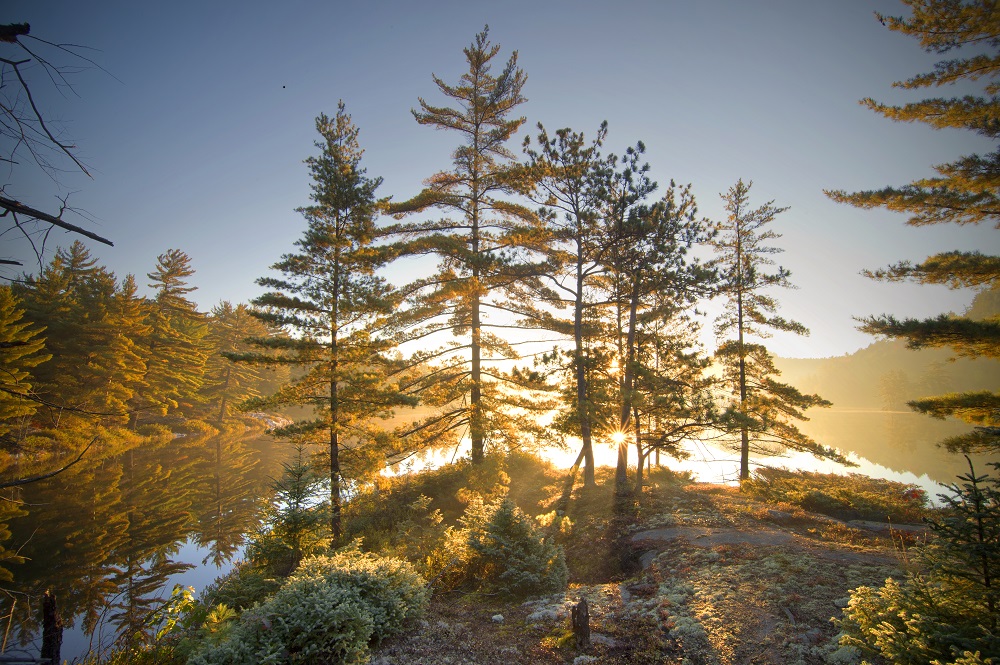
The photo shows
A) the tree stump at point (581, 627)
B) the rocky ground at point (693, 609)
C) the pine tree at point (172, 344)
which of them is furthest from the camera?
the pine tree at point (172, 344)

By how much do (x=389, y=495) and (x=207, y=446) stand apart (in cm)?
3111

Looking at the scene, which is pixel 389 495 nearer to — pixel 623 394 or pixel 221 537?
pixel 221 537

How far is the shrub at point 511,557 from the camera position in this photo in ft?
28.0

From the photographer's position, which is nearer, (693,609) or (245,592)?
(693,609)

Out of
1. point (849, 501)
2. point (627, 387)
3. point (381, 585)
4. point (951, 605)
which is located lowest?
point (849, 501)

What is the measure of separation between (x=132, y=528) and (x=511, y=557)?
18.1 meters

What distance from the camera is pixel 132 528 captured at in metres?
17.2

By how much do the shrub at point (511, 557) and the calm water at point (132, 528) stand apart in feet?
16.0

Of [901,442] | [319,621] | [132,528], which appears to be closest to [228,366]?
[132,528]

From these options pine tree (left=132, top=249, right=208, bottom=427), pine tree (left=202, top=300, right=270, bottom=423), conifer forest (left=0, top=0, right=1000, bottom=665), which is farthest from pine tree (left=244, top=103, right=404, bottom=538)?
pine tree (left=202, top=300, right=270, bottom=423)

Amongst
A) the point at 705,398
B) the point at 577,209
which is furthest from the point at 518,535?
the point at 577,209

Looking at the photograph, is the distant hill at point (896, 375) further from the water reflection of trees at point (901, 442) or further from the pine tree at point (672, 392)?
the pine tree at point (672, 392)

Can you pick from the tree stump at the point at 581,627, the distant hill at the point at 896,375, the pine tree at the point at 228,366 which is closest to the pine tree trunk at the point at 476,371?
the tree stump at the point at 581,627

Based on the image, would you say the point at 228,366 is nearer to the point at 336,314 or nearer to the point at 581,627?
the point at 336,314
